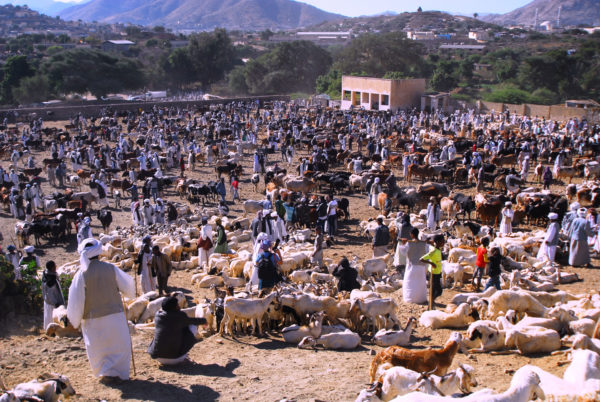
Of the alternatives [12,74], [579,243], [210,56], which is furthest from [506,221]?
[210,56]

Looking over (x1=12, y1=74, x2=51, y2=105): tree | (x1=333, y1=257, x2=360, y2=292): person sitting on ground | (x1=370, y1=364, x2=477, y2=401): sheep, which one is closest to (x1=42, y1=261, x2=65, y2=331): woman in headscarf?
(x1=333, y1=257, x2=360, y2=292): person sitting on ground

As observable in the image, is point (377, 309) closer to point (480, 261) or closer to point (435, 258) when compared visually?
point (435, 258)

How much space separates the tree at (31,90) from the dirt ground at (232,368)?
4839cm

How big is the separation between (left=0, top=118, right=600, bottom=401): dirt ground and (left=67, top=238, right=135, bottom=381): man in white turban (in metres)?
0.23

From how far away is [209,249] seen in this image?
1280 centimetres

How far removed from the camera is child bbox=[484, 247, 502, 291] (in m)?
9.61

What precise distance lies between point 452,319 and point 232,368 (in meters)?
3.27

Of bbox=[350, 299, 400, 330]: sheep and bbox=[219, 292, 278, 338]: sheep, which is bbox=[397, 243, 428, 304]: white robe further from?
bbox=[219, 292, 278, 338]: sheep

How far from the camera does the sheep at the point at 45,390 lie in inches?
208

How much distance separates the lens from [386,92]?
141 feet

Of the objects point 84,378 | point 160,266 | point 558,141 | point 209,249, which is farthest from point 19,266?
point 558,141

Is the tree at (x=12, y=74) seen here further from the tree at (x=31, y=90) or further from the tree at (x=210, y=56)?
the tree at (x=210, y=56)

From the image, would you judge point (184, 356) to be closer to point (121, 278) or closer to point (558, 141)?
point (121, 278)

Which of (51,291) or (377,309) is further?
(51,291)
